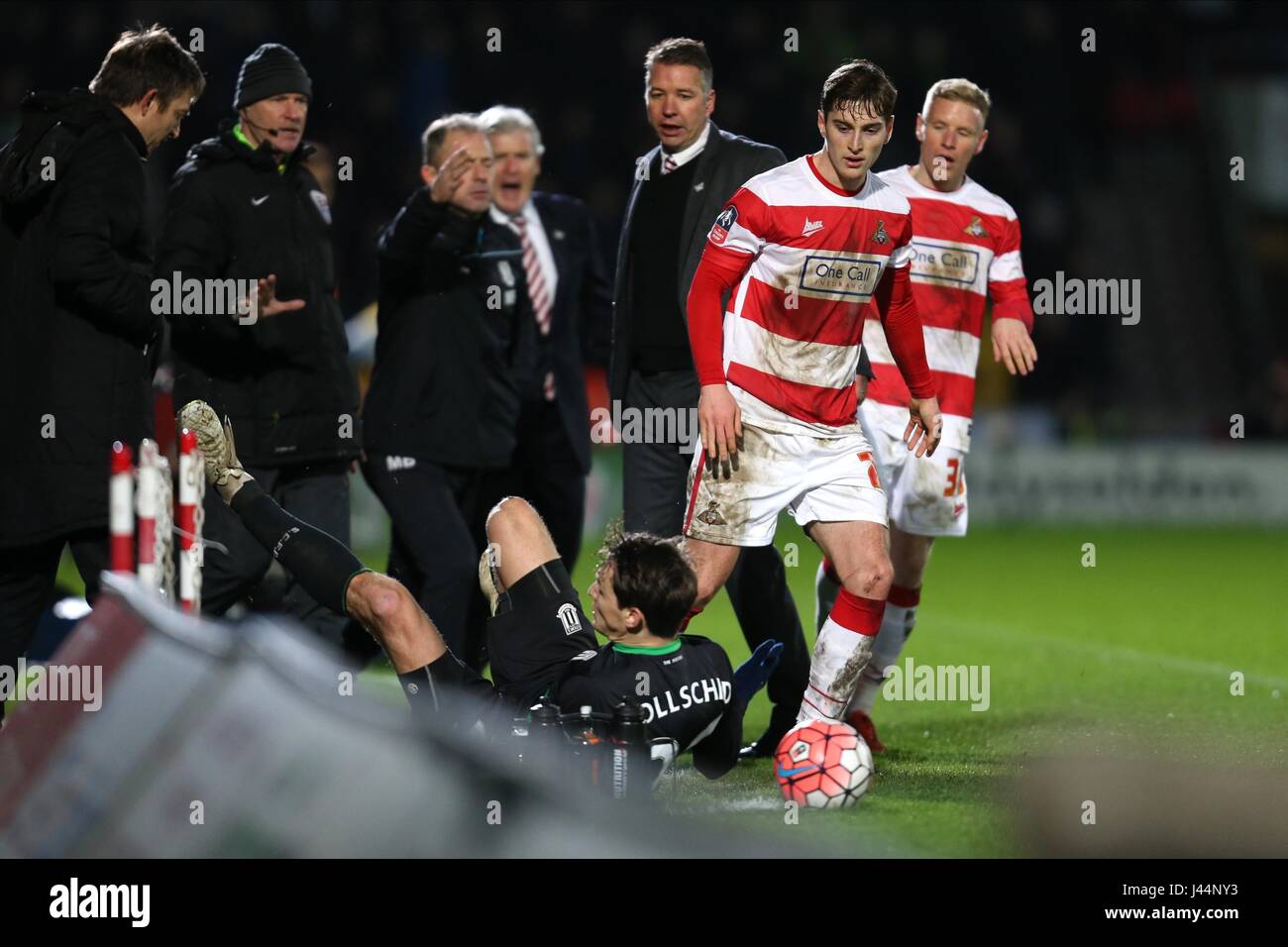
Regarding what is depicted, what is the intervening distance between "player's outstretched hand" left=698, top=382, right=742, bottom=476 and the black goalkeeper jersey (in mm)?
628

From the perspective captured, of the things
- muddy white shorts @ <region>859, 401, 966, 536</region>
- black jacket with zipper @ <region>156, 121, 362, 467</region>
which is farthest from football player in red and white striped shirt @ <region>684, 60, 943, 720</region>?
black jacket with zipper @ <region>156, 121, 362, 467</region>

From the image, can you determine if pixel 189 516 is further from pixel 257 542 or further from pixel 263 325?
pixel 263 325

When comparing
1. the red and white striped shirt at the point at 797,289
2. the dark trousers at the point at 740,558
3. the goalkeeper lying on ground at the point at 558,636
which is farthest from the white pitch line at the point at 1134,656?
the goalkeeper lying on ground at the point at 558,636

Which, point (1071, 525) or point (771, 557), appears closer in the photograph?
point (771, 557)

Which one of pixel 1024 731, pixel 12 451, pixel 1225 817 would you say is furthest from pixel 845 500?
pixel 1225 817

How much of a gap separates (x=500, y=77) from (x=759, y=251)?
53.2 feet

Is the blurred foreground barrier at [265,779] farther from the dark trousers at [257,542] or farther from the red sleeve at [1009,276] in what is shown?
the red sleeve at [1009,276]

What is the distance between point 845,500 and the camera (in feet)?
17.6

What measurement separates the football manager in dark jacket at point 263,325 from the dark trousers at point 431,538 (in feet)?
1.27

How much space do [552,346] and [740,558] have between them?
64.4 inches
